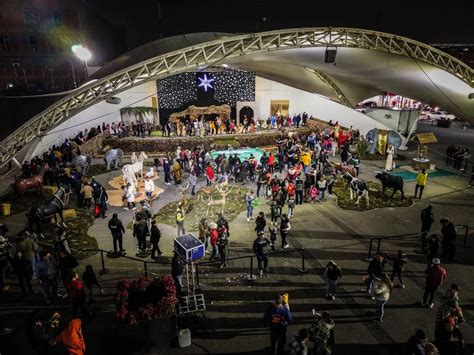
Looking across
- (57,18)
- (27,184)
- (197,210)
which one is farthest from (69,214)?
(57,18)

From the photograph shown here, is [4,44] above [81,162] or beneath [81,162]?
above

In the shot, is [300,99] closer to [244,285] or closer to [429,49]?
A: [429,49]

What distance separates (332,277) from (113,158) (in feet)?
56.7

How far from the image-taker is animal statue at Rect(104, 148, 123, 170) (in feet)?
70.6

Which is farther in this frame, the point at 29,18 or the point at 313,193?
the point at 29,18

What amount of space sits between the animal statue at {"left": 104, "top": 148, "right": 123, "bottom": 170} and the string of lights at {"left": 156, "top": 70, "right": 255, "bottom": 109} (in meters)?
9.09

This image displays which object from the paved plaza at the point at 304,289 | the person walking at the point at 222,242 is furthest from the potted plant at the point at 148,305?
the person walking at the point at 222,242

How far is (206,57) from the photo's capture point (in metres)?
16.1

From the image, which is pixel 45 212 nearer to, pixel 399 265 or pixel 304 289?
pixel 304 289

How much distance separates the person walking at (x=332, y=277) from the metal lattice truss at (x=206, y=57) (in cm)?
1149

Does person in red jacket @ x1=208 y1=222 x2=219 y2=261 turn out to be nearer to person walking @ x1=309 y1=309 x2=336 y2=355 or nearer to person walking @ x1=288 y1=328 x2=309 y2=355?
person walking @ x1=309 y1=309 x2=336 y2=355

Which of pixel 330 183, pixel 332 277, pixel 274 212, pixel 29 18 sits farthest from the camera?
pixel 29 18

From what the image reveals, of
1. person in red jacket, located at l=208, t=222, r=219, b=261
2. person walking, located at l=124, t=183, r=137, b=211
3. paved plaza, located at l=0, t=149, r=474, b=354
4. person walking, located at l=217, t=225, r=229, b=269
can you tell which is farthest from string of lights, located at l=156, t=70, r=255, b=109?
person walking, located at l=217, t=225, r=229, b=269

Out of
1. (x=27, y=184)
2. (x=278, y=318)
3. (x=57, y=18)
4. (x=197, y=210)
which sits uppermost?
(x=57, y=18)
